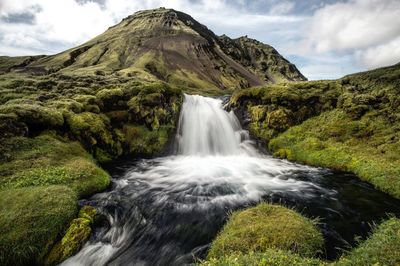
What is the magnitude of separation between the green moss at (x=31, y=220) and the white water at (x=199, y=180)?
1.47 meters

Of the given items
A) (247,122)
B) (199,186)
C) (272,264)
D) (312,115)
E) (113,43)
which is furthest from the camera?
(113,43)

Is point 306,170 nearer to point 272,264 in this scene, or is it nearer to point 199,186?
point 199,186

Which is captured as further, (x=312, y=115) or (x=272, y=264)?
(x=312, y=115)

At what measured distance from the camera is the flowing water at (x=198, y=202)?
41.1 feet

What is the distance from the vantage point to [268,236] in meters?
11.1

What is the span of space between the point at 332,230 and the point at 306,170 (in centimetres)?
1153

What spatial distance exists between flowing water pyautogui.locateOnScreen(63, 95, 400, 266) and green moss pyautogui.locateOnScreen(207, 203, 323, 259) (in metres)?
1.01

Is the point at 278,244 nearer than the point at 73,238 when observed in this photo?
Yes

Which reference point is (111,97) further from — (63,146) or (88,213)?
(88,213)

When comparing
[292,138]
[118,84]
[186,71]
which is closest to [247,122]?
[292,138]

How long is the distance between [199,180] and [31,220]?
1184 centimetres

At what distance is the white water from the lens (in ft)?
45.5

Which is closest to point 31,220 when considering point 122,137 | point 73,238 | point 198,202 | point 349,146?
point 73,238

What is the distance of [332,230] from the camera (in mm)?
13703
